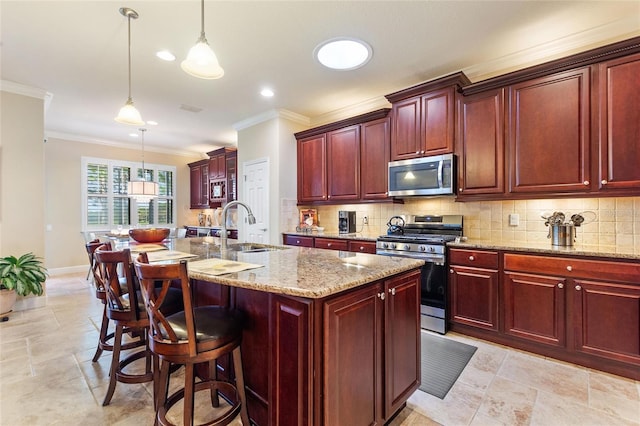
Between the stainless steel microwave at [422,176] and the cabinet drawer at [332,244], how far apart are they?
34.5 inches

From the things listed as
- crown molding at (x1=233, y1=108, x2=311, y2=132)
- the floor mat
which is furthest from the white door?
the floor mat

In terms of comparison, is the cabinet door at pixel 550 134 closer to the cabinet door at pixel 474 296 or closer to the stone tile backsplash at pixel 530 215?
the stone tile backsplash at pixel 530 215

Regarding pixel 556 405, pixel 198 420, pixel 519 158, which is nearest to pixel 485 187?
pixel 519 158

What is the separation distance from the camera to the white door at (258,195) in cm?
476

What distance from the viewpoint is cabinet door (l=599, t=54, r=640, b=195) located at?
225 centimetres

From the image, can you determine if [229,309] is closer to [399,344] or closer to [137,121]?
[399,344]

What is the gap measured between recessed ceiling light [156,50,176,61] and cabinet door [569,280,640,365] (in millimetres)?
4239

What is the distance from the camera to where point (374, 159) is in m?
3.90

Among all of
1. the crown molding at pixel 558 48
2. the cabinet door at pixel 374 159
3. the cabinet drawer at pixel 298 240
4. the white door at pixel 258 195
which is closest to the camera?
the crown molding at pixel 558 48

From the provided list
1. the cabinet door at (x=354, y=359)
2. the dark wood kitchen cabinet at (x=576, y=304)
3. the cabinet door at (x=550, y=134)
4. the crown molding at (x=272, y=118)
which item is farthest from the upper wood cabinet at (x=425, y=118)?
the cabinet door at (x=354, y=359)

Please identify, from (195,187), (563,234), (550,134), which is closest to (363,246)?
(563,234)

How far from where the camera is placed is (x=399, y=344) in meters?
1.65

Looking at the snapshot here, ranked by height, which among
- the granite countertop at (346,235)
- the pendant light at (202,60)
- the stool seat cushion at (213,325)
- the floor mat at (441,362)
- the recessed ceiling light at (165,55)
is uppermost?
the recessed ceiling light at (165,55)

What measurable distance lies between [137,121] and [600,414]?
13.2 feet
